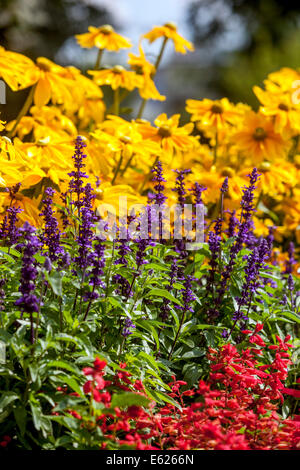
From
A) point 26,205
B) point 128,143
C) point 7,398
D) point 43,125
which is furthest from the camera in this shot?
point 43,125

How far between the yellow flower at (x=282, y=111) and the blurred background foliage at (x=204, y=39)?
23.1 ft

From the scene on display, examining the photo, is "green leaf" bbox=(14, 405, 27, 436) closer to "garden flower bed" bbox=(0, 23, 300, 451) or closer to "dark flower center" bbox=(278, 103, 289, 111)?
"garden flower bed" bbox=(0, 23, 300, 451)

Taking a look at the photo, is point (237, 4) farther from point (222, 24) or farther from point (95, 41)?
point (95, 41)

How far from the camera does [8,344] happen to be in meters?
1.84

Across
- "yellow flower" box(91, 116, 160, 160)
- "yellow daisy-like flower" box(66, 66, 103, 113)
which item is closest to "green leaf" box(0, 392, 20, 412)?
"yellow flower" box(91, 116, 160, 160)

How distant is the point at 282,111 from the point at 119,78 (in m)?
1.18


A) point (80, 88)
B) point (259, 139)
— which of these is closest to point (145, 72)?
point (80, 88)

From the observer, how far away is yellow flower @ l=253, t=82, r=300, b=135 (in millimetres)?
3990

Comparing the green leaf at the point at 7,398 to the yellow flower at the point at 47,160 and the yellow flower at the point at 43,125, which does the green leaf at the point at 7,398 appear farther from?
the yellow flower at the point at 43,125

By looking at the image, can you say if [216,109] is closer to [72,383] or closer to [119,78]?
[119,78]

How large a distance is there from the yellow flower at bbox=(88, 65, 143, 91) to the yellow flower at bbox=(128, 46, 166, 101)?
4 centimetres

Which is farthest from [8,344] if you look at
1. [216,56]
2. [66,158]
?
[216,56]

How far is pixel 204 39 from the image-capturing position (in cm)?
1906
